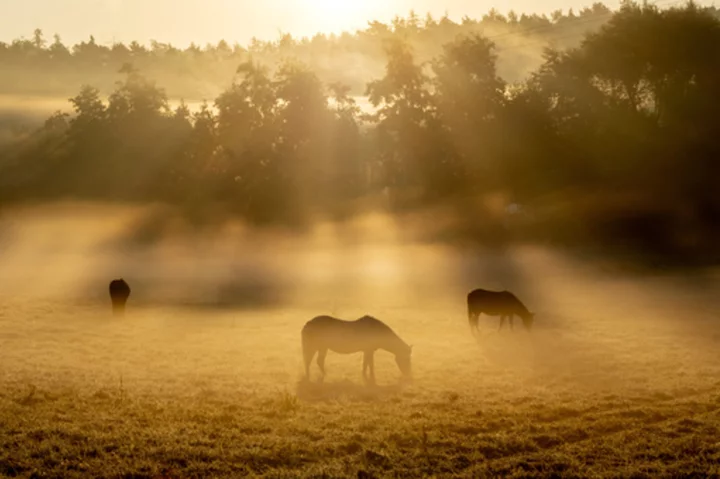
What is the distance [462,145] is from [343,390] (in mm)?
43574

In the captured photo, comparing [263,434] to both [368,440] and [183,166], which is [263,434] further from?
[183,166]

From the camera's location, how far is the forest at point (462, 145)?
55.4 m

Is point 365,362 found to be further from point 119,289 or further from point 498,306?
point 119,289

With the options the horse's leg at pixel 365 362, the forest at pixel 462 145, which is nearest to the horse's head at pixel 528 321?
the horse's leg at pixel 365 362

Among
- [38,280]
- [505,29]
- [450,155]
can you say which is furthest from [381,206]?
[505,29]

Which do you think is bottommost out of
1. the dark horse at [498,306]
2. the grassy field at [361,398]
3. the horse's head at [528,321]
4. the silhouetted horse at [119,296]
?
the grassy field at [361,398]

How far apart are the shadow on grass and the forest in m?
34.4

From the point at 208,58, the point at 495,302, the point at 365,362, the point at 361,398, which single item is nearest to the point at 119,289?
the point at 495,302

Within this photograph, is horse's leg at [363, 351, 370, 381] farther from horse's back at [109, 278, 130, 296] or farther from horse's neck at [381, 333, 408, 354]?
horse's back at [109, 278, 130, 296]

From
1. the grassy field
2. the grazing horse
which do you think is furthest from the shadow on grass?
the grazing horse

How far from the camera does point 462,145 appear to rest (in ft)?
197

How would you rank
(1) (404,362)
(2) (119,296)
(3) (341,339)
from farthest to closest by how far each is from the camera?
1. (2) (119,296)
2. (1) (404,362)
3. (3) (341,339)

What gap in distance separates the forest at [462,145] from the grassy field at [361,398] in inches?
1011

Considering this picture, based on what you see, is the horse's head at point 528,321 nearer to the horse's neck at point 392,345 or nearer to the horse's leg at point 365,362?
the horse's neck at point 392,345
